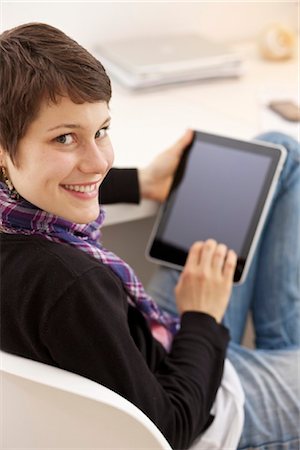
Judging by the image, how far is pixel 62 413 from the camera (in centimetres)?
46

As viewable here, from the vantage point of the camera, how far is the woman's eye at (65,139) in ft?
1.42

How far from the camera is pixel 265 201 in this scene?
81 cm

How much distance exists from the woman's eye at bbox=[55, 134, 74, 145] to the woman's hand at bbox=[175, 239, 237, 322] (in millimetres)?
368

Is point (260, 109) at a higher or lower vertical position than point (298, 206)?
higher

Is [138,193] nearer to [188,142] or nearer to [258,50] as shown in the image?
[188,142]

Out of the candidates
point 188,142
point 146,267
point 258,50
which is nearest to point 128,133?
point 188,142

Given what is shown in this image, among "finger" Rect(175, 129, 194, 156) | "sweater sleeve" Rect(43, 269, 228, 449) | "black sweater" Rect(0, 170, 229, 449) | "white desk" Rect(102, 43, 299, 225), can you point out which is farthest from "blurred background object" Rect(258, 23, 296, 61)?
"black sweater" Rect(0, 170, 229, 449)

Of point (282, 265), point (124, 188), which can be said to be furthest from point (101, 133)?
point (282, 265)

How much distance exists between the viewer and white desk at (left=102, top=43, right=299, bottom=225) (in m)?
0.88

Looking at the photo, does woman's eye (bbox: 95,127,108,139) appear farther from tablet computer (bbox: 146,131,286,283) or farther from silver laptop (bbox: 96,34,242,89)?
silver laptop (bbox: 96,34,242,89)

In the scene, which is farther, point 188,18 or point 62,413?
point 188,18

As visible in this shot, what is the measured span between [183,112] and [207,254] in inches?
13.8

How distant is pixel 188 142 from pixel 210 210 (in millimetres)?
104

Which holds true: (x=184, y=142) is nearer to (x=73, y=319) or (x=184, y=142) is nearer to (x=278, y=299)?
(x=278, y=299)
